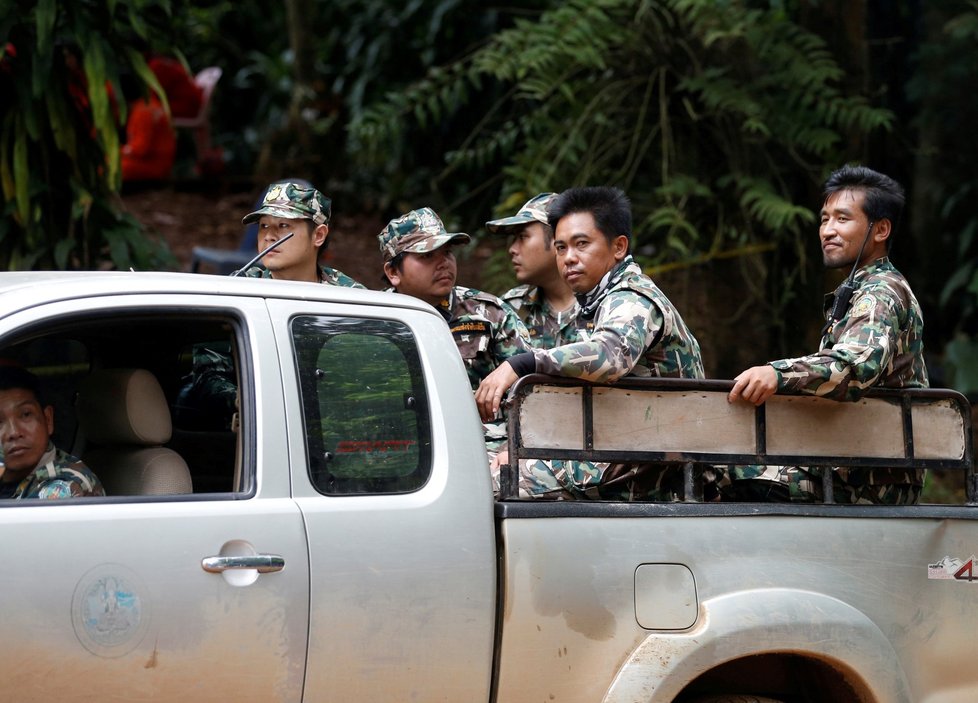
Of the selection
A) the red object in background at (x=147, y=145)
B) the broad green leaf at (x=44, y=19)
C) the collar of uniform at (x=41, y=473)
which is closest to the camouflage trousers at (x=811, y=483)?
the collar of uniform at (x=41, y=473)

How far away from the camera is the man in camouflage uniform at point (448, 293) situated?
4.64m

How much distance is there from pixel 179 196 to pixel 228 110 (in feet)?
9.06

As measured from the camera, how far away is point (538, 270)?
5176mm

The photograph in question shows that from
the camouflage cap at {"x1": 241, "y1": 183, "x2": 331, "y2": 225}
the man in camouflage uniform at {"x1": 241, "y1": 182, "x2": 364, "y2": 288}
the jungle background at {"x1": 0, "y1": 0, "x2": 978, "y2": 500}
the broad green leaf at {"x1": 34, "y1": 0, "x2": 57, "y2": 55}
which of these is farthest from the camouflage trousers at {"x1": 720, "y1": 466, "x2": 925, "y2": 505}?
the broad green leaf at {"x1": 34, "y1": 0, "x2": 57, "y2": 55}

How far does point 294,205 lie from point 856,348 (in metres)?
2.34

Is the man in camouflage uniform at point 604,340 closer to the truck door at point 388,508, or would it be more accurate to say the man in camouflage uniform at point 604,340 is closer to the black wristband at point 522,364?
the black wristband at point 522,364

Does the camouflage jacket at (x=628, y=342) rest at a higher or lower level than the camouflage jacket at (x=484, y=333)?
lower

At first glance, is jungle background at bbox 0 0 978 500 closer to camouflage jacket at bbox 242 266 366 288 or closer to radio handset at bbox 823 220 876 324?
camouflage jacket at bbox 242 266 366 288

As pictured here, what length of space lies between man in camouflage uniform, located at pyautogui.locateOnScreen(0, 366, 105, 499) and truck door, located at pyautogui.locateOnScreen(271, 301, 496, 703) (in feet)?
1.91

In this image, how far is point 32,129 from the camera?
237 inches

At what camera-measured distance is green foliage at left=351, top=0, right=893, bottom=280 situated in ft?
23.3

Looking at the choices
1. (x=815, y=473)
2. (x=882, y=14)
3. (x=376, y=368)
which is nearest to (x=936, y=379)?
(x=882, y=14)

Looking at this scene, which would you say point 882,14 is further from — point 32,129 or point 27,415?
point 27,415

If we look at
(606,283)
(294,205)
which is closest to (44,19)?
(294,205)
